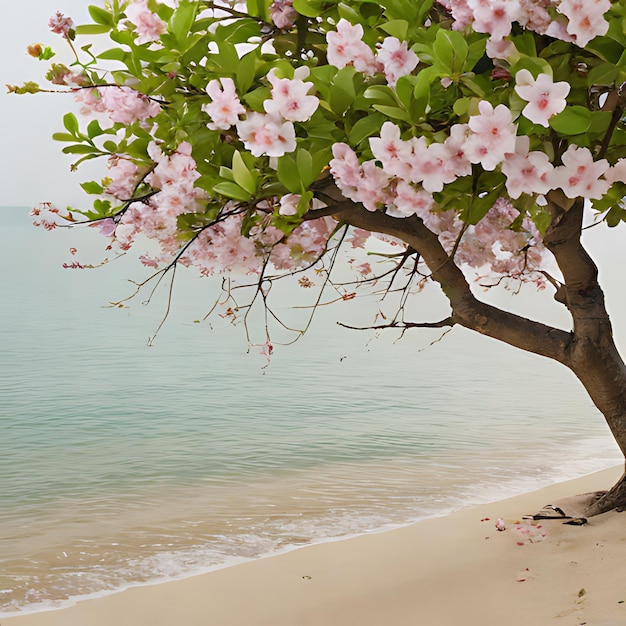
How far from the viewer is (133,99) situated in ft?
6.53

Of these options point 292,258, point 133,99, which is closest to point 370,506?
point 292,258

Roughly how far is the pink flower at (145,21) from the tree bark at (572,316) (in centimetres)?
86

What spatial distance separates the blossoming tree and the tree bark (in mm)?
53

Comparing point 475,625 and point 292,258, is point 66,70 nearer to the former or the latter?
point 292,258

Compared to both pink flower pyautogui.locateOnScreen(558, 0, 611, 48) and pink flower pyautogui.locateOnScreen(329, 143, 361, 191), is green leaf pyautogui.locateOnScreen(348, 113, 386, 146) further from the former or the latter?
pink flower pyautogui.locateOnScreen(558, 0, 611, 48)

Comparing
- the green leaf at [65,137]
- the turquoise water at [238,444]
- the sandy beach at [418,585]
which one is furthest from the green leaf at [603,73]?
the turquoise water at [238,444]

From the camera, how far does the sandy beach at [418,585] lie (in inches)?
99.2

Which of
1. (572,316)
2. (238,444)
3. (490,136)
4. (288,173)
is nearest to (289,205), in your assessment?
(288,173)

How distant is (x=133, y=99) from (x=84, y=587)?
2.38 metres

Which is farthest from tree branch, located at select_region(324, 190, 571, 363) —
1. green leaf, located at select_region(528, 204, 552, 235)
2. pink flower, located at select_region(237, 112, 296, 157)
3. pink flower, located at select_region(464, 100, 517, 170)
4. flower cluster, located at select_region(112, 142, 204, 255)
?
pink flower, located at select_region(464, 100, 517, 170)

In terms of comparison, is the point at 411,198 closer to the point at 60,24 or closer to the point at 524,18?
the point at 524,18

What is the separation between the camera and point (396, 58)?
1.60 meters

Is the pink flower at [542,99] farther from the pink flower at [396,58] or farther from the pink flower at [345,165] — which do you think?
the pink flower at [345,165]

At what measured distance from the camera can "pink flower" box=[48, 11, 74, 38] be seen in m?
2.05
